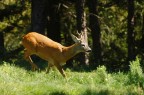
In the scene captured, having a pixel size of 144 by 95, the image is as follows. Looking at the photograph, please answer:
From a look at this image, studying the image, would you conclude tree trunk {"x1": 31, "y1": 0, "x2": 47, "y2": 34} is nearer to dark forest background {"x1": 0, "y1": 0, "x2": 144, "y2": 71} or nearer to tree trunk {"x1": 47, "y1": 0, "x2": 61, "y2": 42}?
dark forest background {"x1": 0, "y1": 0, "x2": 144, "y2": 71}

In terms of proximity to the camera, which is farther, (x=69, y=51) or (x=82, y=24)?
(x=82, y=24)

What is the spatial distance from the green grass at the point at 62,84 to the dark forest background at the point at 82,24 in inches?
182

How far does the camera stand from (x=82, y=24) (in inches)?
742

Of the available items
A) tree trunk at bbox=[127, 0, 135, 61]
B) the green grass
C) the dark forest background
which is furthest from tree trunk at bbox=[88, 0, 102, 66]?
the green grass

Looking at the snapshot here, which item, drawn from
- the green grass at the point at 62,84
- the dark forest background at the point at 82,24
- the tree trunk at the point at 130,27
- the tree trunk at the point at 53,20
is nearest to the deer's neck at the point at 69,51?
the green grass at the point at 62,84

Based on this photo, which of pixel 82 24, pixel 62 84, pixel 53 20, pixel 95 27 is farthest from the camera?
pixel 95 27

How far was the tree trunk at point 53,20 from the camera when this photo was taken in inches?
888

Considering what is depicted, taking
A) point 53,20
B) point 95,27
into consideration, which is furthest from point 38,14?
point 95,27

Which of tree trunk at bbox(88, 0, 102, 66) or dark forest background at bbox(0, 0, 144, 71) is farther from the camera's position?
tree trunk at bbox(88, 0, 102, 66)

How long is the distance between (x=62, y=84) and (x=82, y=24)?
274 inches

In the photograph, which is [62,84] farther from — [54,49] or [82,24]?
[82,24]

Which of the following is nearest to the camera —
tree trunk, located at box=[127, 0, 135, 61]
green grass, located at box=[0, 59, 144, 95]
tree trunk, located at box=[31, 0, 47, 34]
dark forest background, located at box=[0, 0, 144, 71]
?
green grass, located at box=[0, 59, 144, 95]

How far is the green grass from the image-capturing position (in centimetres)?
1105

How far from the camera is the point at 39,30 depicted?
781 inches
